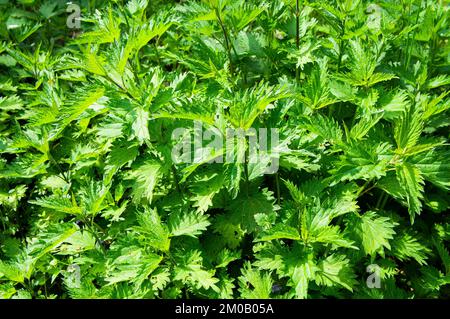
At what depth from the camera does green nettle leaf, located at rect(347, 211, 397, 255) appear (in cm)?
197

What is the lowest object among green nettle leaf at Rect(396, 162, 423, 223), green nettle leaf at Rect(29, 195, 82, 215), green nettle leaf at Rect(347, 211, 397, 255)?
green nettle leaf at Rect(347, 211, 397, 255)

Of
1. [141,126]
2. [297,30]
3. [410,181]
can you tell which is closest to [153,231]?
[141,126]

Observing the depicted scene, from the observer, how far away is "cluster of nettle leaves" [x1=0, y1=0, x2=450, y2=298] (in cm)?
194

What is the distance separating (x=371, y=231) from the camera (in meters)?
2.01

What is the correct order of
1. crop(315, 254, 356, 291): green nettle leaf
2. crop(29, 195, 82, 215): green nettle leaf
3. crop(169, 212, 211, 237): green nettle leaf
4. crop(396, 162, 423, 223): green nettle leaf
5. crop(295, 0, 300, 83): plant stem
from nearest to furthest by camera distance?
crop(396, 162, 423, 223): green nettle leaf < crop(315, 254, 356, 291): green nettle leaf < crop(169, 212, 211, 237): green nettle leaf < crop(29, 195, 82, 215): green nettle leaf < crop(295, 0, 300, 83): plant stem

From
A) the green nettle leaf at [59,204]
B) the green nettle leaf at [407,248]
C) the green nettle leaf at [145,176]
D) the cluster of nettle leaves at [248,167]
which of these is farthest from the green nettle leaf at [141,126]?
the green nettle leaf at [407,248]

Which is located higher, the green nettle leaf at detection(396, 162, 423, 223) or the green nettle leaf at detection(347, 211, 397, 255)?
the green nettle leaf at detection(396, 162, 423, 223)

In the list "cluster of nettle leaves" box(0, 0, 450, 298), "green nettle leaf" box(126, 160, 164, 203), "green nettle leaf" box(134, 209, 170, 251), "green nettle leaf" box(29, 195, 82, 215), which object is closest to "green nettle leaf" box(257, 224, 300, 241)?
"cluster of nettle leaves" box(0, 0, 450, 298)

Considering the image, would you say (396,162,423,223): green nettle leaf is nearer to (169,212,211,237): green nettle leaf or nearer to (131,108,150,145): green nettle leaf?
(169,212,211,237): green nettle leaf

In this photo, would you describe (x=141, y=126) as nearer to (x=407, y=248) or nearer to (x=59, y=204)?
(x=59, y=204)

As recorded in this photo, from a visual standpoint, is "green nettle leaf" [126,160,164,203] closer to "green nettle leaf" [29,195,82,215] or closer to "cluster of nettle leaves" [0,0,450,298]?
"cluster of nettle leaves" [0,0,450,298]

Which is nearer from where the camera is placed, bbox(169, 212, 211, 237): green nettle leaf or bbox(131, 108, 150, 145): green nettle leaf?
bbox(131, 108, 150, 145): green nettle leaf

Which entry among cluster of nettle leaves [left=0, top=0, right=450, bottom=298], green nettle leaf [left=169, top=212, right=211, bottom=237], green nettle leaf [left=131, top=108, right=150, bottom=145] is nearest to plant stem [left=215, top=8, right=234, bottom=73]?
cluster of nettle leaves [left=0, top=0, right=450, bottom=298]

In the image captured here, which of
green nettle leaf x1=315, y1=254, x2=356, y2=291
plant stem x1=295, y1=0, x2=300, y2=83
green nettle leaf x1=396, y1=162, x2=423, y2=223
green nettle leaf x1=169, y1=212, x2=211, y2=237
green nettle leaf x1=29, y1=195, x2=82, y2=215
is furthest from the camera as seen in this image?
plant stem x1=295, y1=0, x2=300, y2=83
